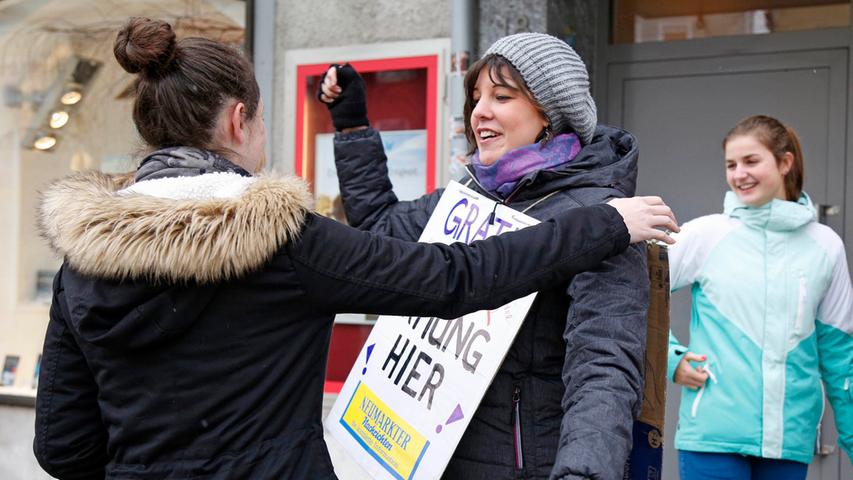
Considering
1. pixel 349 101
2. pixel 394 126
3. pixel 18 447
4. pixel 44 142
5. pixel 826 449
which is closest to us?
pixel 349 101

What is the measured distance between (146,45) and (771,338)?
2534 mm

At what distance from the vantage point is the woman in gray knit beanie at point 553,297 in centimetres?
204

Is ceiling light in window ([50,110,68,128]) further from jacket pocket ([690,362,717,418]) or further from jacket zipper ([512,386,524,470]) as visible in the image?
jacket zipper ([512,386,524,470])

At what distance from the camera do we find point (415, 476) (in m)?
2.35

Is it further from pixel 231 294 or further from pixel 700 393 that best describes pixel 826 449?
pixel 231 294

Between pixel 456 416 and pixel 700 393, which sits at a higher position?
pixel 456 416

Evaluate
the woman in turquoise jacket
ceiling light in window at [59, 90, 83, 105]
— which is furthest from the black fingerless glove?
ceiling light in window at [59, 90, 83, 105]

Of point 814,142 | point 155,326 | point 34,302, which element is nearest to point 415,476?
point 155,326

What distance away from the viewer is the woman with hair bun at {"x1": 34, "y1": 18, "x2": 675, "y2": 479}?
185 cm

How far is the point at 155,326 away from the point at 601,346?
35.0 inches

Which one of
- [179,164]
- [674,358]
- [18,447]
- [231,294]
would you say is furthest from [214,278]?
[18,447]

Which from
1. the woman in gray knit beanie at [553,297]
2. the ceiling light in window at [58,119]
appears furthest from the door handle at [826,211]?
the ceiling light in window at [58,119]

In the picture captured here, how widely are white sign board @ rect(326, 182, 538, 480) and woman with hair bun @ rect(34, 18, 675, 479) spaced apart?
34 cm

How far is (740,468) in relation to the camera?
3604 millimetres
